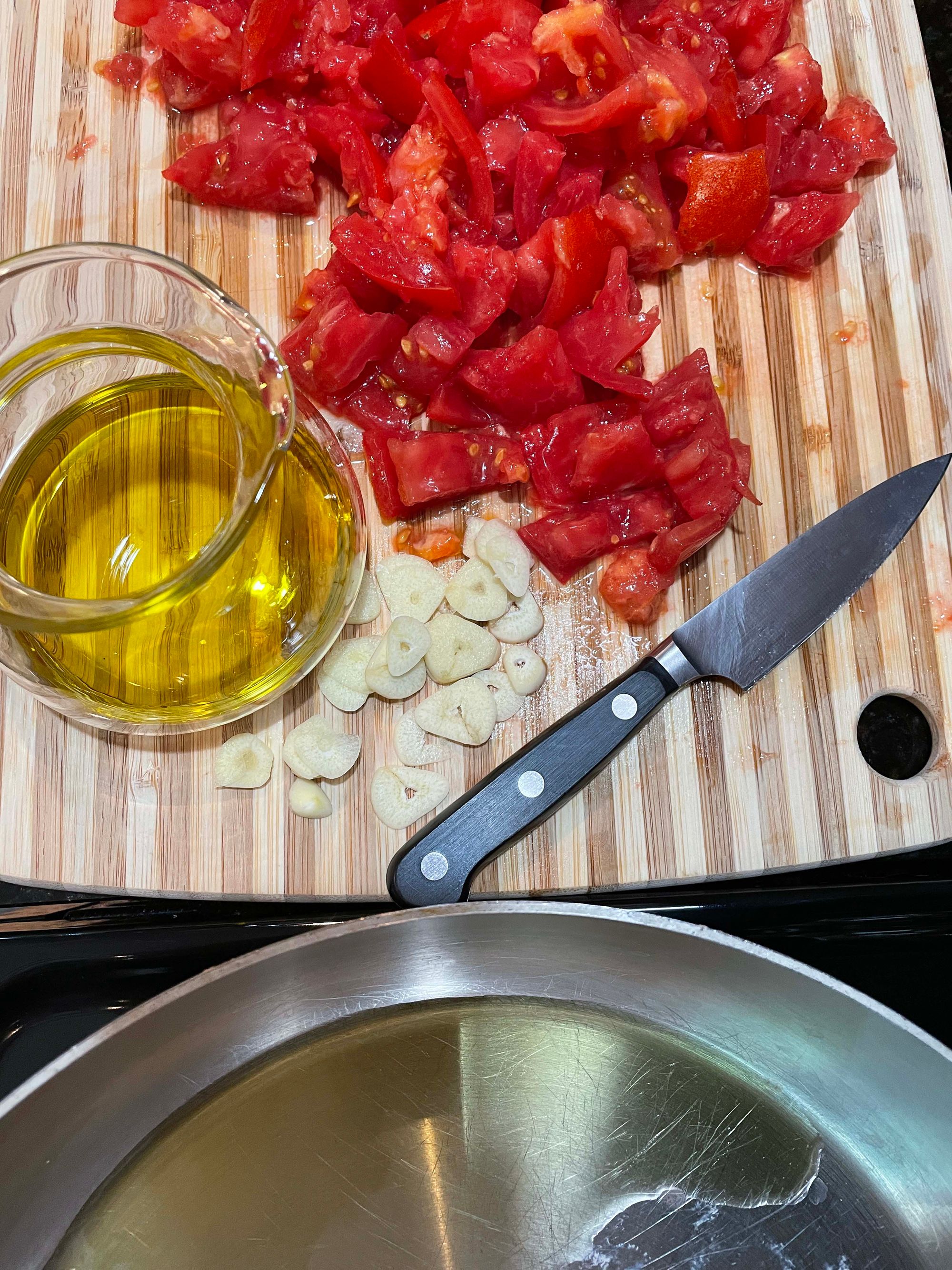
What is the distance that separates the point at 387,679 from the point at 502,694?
142 millimetres

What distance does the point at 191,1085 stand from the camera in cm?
120

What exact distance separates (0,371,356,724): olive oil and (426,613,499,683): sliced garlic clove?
142mm

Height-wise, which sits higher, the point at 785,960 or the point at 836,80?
the point at 836,80

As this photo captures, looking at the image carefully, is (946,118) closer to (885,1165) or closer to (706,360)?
(706,360)

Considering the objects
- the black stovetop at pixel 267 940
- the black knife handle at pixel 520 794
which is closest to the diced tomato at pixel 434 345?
the black knife handle at pixel 520 794

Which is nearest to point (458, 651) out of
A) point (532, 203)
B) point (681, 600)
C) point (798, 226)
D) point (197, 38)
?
point (681, 600)

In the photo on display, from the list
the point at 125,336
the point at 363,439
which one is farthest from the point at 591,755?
the point at 125,336

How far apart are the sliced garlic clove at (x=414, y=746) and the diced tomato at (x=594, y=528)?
0.26m

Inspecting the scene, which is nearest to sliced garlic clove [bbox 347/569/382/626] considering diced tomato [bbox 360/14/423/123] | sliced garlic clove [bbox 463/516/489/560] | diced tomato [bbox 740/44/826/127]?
sliced garlic clove [bbox 463/516/489/560]

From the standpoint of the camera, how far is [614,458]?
3.93ft

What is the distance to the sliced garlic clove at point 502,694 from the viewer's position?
4.03ft

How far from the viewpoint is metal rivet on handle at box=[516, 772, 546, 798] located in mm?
1160

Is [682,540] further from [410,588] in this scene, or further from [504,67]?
[504,67]

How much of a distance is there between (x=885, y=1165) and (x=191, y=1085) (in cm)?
84
